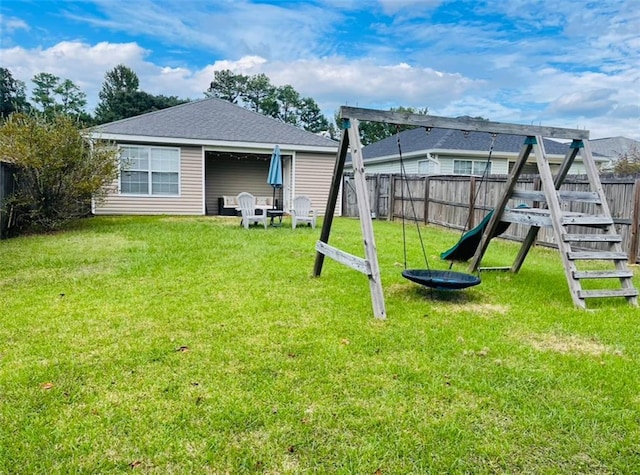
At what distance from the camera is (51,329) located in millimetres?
3732

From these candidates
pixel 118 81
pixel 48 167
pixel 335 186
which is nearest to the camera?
pixel 335 186

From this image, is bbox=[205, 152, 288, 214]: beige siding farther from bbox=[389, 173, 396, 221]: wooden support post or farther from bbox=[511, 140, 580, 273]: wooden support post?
bbox=[511, 140, 580, 273]: wooden support post

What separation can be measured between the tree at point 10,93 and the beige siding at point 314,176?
35441mm

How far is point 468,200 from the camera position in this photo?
1160 cm

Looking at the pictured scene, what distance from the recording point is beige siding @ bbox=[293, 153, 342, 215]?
15766 millimetres

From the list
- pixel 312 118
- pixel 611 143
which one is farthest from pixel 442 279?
pixel 312 118

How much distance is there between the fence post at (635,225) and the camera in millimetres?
7273

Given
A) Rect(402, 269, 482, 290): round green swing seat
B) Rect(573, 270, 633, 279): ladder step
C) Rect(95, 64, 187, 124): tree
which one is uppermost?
Rect(95, 64, 187, 124): tree

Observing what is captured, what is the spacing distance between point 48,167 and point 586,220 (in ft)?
32.4

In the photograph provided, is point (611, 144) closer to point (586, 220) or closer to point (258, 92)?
point (258, 92)

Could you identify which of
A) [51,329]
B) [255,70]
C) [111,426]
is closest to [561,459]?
[111,426]

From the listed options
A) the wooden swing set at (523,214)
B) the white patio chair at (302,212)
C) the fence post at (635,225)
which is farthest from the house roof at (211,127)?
the wooden swing set at (523,214)

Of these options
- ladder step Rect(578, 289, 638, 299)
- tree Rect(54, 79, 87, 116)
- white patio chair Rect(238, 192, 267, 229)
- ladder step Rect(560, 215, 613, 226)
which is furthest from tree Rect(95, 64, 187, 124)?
ladder step Rect(578, 289, 638, 299)

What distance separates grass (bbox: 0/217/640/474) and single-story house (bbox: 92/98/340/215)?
8927 mm
